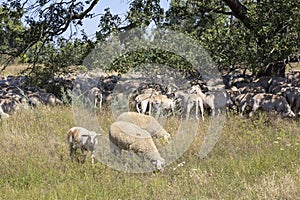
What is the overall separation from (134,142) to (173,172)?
35.8 inches

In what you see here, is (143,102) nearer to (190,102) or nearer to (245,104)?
(190,102)

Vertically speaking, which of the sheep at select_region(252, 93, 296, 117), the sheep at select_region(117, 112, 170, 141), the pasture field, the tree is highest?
the tree

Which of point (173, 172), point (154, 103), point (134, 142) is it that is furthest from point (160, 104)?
point (173, 172)

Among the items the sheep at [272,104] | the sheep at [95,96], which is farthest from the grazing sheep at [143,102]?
the sheep at [272,104]

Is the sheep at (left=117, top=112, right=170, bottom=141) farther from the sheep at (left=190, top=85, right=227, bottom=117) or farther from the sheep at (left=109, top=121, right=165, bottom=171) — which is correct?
the sheep at (left=190, top=85, right=227, bottom=117)

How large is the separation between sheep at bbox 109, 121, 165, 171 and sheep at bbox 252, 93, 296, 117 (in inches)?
219

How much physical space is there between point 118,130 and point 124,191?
1.79 metres

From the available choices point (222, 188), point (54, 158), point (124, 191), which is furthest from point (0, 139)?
point (222, 188)

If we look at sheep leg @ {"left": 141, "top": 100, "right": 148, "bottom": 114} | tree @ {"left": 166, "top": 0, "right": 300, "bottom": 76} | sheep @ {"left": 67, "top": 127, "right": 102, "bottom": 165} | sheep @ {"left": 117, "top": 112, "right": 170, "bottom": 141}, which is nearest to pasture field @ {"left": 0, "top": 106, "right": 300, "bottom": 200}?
sheep @ {"left": 67, "top": 127, "right": 102, "bottom": 165}

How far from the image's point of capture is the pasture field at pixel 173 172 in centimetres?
583

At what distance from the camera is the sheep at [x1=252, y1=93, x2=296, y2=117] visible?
1191 centimetres

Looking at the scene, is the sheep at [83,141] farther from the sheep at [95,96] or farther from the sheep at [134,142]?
the sheep at [95,96]

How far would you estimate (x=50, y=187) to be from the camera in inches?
246

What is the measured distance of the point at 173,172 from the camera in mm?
6879
